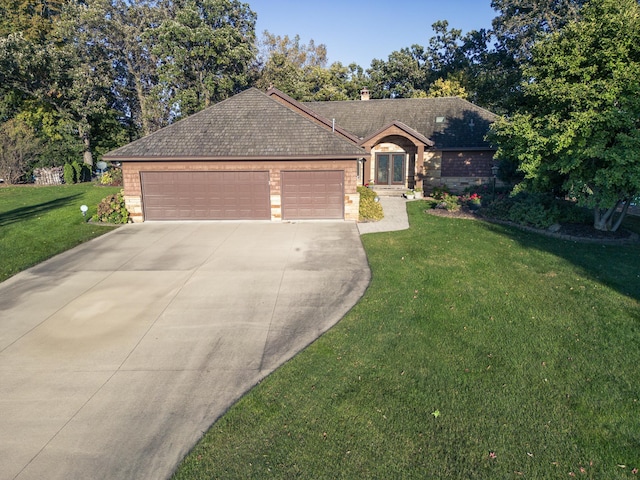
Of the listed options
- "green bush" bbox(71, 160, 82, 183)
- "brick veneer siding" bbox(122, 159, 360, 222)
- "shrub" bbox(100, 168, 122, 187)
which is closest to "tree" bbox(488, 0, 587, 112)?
Result: "brick veneer siding" bbox(122, 159, 360, 222)

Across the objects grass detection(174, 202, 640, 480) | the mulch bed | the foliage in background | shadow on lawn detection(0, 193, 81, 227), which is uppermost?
the foliage in background

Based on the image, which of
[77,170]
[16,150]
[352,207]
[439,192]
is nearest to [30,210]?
[16,150]

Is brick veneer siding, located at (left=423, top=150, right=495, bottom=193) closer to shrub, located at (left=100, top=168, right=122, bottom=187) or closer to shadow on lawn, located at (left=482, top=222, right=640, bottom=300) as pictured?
shadow on lawn, located at (left=482, top=222, right=640, bottom=300)

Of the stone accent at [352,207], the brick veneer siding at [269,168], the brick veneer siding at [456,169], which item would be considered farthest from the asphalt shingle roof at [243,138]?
the brick veneer siding at [456,169]

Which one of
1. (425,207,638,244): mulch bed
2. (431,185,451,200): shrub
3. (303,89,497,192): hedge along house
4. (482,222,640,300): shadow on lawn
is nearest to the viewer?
(482,222,640,300): shadow on lawn

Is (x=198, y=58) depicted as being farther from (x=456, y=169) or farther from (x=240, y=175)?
(x=456, y=169)
